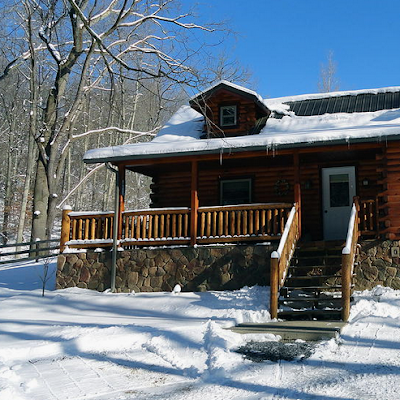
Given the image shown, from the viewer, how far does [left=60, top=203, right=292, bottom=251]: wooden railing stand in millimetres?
12852

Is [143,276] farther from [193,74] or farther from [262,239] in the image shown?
[193,74]

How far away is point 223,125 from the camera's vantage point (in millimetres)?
15961

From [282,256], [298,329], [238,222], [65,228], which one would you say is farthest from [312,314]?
[65,228]

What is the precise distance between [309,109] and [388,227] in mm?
5725

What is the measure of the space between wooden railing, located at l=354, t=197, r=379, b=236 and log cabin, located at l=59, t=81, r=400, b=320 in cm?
3

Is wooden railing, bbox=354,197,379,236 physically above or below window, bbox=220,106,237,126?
below

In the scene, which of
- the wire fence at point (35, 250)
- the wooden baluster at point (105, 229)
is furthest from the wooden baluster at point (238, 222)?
the wire fence at point (35, 250)

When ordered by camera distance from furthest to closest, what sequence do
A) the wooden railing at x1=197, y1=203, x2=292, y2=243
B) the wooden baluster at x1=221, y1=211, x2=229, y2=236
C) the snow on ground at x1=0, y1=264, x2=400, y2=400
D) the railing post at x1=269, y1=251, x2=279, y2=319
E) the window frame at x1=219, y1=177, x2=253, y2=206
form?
the window frame at x1=219, y1=177, x2=253, y2=206
the wooden baluster at x1=221, y1=211, x2=229, y2=236
the wooden railing at x1=197, y1=203, x2=292, y2=243
the railing post at x1=269, y1=251, x2=279, y2=319
the snow on ground at x1=0, y1=264, x2=400, y2=400

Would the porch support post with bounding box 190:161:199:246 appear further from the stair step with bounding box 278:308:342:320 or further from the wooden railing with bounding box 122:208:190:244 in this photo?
the stair step with bounding box 278:308:342:320

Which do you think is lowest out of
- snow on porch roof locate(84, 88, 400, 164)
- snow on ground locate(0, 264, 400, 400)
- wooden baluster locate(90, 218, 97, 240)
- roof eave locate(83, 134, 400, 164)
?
snow on ground locate(0, 264, 400, 400)

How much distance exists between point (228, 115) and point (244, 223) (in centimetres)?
447

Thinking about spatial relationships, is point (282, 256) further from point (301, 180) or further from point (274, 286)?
point (301, 180)

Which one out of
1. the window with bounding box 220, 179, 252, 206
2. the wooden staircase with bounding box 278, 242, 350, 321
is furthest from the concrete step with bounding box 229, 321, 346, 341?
the window with bounding box 220, 179, 252, 206

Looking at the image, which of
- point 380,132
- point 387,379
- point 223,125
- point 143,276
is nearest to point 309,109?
point 223,125
